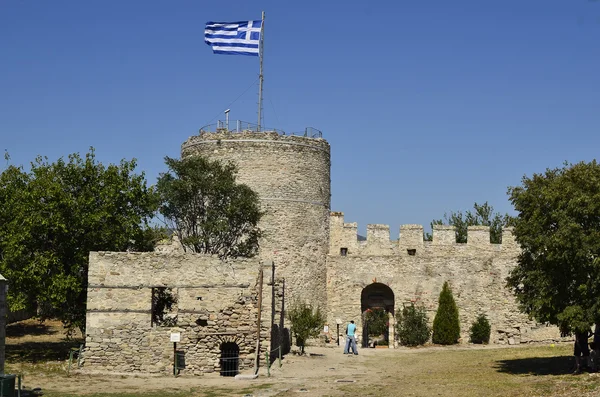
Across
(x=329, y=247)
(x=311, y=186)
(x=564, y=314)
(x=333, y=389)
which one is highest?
(x=311, y=186)

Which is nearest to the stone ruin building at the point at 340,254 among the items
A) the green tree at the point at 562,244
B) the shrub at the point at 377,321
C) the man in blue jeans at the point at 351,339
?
the shrub at the point at 377,321

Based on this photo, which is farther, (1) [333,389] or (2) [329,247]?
(2) [329,247]

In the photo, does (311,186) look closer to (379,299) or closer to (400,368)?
(379,299)

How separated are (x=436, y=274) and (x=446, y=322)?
2307mm

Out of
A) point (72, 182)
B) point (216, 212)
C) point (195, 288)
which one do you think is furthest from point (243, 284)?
point (72, 182)

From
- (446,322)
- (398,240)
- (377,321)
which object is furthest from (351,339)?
(398,240)

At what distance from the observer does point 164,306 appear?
28.1 meters

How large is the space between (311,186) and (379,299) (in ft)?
21.4

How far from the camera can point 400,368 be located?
88.2ft

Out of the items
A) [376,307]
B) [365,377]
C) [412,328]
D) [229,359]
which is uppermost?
[376,307]

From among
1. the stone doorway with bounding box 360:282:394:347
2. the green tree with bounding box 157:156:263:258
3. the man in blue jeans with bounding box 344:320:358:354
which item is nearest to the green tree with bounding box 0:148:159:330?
the green tree with bounding box 157:156:263:258

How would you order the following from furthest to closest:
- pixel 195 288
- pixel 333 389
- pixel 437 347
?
1. pixel 437 347
2. pixel 195 288
3. pixel 333 389

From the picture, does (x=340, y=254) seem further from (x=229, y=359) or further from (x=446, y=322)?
(x=229, y=359)

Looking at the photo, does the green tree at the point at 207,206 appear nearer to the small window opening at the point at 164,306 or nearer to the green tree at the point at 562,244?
the small window opening at the point at 164,306
